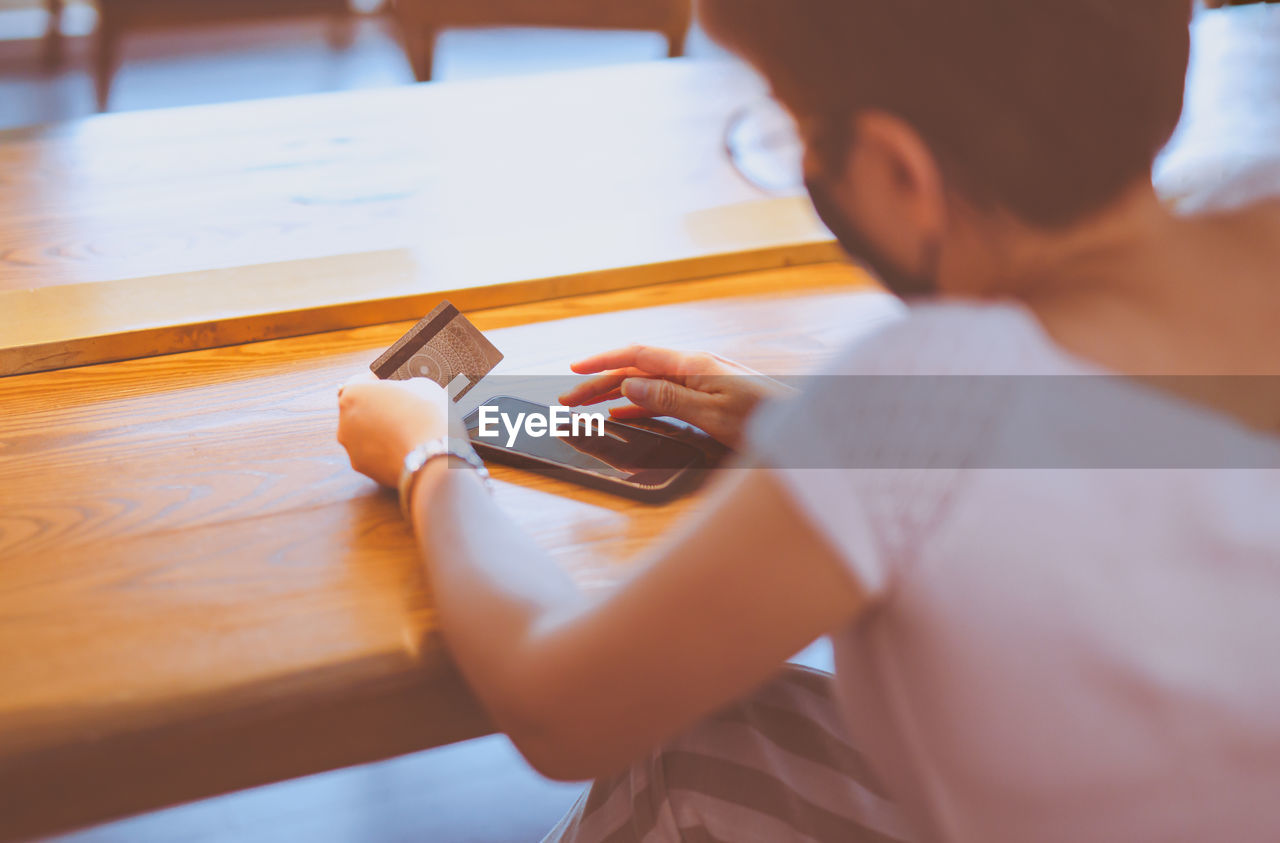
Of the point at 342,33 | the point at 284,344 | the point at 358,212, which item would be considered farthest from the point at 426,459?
the point at 342,33

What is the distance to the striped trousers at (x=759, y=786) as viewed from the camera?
80 cm

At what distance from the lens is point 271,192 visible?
131cm

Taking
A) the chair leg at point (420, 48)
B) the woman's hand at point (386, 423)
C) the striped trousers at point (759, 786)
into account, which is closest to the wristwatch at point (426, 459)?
the woman's hand at point (386, 423)

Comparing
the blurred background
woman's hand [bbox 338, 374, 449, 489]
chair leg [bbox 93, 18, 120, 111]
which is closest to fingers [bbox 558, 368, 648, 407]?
woman's hand [bbox 338, 374, 449, 489]

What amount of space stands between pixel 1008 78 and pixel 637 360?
476 mm

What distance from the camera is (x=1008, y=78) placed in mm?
516

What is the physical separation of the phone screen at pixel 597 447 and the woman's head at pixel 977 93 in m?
0.33

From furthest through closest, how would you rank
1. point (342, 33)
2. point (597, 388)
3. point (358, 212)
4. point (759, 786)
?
1. point (342, 33)
2. point (358, 212)
3. point (597, 388)
4. point (759, 786)

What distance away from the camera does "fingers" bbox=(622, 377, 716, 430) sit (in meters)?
0.90

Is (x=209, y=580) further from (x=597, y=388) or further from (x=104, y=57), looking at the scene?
→ (x=104, y=57)

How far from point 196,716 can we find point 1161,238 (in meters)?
0.62

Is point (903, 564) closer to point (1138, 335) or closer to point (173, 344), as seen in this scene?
point (1138, 335)

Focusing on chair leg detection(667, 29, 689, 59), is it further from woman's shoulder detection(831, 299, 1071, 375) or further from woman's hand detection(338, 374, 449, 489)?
woman's shoulder detection(831, 299, 1071, 375)

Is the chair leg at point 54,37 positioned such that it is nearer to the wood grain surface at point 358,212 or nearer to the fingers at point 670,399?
the wood grain surface at point 358,212
